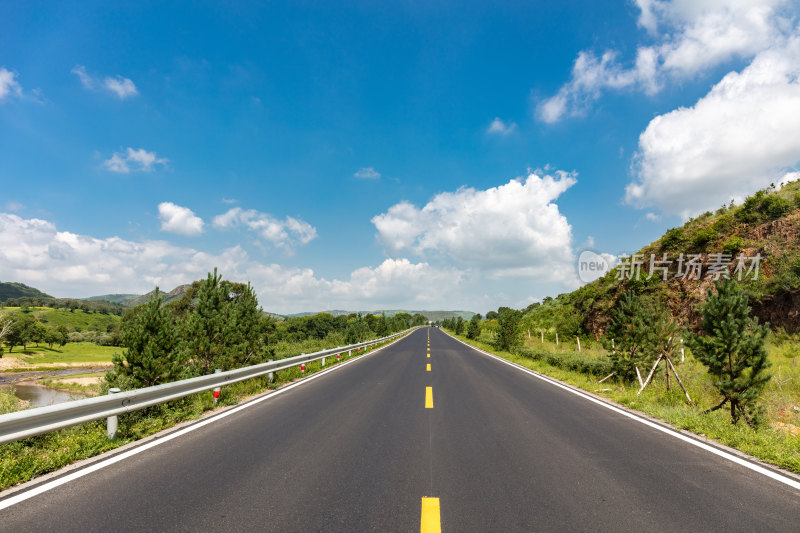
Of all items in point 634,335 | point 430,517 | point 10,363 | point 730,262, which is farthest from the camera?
point 10,363

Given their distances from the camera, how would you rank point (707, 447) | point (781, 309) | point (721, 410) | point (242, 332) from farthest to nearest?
point (781, 309)
point (242, 332)
point (721, 410)
point (707, 447)

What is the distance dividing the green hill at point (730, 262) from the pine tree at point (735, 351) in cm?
1254

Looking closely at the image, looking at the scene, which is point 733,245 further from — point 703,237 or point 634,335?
point 634,335

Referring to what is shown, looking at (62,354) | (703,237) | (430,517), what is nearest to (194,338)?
(430,517)

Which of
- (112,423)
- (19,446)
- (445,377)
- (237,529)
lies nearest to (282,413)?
(112,423)

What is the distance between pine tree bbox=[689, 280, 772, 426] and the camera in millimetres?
6699

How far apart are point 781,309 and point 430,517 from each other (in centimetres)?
2728

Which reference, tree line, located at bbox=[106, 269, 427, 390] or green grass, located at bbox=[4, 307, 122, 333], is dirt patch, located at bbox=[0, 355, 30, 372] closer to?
green grass, located at bbox=[4, 307, 122, 333]

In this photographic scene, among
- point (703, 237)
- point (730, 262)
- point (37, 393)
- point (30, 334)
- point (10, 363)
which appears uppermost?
point (703, 237)

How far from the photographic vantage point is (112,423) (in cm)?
528

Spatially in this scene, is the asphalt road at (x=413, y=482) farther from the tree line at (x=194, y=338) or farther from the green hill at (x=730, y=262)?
the green hill at (x=730, y=262)

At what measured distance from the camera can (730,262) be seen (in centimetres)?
2403

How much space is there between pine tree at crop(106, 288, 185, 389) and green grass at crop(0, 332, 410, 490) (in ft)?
2.51

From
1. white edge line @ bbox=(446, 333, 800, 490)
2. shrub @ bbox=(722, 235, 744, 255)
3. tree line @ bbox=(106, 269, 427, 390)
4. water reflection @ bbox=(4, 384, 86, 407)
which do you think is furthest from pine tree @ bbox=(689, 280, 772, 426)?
water reflection @ bbox=(4, 384, 86, 407)
